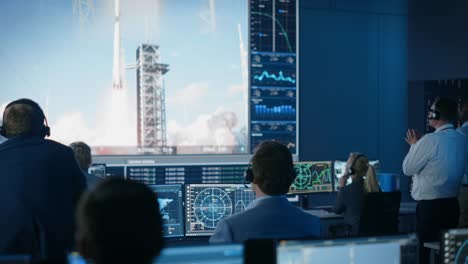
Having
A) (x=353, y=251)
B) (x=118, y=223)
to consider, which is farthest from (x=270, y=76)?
(x=118, y=223)

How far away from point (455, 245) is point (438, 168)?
102 inches

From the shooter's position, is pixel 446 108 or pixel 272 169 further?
pixel 446 108

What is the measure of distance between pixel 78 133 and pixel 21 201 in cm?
296

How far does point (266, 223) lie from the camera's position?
1966 millimetres

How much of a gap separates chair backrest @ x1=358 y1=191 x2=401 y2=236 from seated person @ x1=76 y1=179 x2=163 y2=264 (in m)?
→ 4.13

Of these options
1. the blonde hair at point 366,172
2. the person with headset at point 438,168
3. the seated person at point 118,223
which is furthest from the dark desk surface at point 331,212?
the seated person at point 118,223

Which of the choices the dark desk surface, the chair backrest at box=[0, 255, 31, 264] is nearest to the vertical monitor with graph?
the dark desk surface

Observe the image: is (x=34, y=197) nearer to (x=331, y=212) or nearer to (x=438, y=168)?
(x=438, y=168)

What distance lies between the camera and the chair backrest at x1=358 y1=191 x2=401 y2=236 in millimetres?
4934

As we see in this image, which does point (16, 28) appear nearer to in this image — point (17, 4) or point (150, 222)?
point (17, 4)

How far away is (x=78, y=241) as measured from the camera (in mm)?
973

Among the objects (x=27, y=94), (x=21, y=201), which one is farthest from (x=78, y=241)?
(x=27, y=94)

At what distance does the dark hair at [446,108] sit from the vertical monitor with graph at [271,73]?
2164 millimetres

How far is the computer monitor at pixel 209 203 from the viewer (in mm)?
4109
